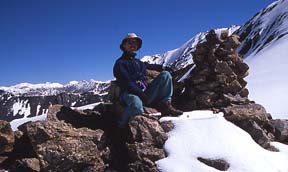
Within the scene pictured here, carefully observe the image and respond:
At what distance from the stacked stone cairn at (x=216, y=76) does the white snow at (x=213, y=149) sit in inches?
111

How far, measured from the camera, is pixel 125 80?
11570mm

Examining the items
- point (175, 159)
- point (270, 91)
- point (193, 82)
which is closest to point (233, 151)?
point (175, 159)

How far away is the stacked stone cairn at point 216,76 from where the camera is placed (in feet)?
46.9

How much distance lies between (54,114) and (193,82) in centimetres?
649

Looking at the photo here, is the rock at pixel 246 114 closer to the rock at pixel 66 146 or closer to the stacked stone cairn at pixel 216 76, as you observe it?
the stacked stone cairn at pixel 216 76

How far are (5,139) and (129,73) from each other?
4.74 metres

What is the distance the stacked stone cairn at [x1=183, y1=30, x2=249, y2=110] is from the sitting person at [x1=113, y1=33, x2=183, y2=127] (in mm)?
2724

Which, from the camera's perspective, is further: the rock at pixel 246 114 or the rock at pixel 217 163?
the rock at pixel 246 114

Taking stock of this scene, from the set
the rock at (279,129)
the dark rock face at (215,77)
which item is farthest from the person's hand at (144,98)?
the rock at (279,129)

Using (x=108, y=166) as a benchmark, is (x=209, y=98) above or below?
above

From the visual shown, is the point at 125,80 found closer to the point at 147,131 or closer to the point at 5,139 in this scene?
the point at 147,131

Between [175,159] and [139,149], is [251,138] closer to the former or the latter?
[175,159]

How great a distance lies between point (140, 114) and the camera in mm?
11062

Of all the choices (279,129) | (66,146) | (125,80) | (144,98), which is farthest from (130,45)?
(279,129)
